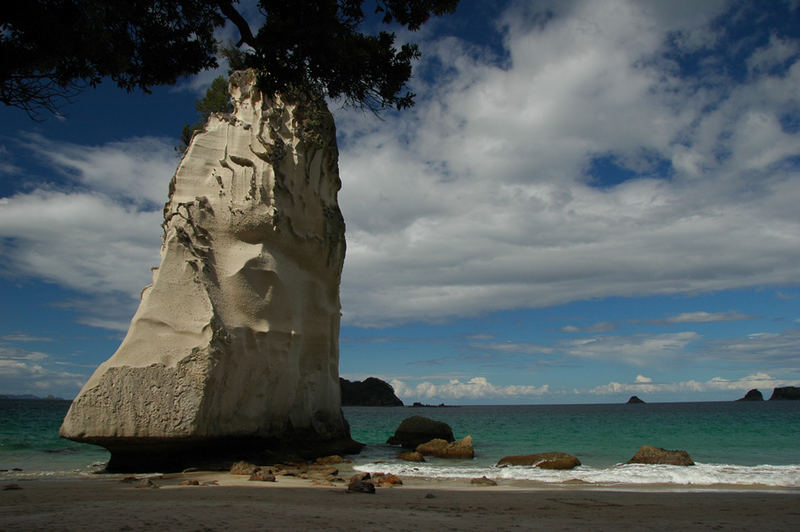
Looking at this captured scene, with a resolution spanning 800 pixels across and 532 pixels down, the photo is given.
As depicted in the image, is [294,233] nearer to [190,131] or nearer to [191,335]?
[191,335]

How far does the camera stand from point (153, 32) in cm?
691

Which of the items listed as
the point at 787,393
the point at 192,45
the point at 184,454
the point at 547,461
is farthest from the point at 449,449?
the point at 787,393

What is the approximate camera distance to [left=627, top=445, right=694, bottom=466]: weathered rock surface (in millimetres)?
13625

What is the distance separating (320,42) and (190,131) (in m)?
18.9

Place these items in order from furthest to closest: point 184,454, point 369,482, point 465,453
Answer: point 465,453 → point 184,454 → point 369,482

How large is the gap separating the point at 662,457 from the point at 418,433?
11.0m

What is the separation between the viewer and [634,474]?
39.6 feet

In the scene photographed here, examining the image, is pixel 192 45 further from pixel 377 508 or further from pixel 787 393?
pixel 787 393

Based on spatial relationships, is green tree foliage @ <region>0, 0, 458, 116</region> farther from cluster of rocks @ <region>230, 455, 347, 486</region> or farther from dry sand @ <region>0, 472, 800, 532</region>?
cluster of rocks @ <region>230, 455, 347, 486</region>

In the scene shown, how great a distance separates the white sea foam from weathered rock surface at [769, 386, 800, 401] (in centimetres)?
12438

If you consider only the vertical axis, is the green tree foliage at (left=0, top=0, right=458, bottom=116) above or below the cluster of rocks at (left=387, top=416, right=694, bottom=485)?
→ above

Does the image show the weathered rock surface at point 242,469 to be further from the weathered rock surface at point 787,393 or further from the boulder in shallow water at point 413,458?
the weathered rock surface at point 787,393

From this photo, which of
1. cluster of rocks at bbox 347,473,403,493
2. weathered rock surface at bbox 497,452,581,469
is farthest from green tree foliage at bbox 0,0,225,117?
weathered rock surface at bbox 497,452,581,469

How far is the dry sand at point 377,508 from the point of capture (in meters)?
4.68
